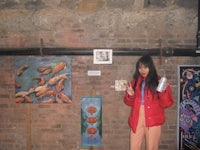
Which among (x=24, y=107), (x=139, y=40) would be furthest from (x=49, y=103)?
(x=139, y=40)

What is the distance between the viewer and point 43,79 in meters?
4.26

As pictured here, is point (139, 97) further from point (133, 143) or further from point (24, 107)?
point (24, 107)

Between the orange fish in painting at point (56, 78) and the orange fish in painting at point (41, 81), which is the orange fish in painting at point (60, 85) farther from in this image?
the orange fish in painting at point (41, 81)

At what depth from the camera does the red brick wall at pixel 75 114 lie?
424cm

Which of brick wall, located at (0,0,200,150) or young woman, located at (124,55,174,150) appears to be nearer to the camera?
young woman, located at (124,55,174,150)

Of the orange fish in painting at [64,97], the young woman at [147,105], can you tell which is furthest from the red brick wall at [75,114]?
the young woman at [147,105]

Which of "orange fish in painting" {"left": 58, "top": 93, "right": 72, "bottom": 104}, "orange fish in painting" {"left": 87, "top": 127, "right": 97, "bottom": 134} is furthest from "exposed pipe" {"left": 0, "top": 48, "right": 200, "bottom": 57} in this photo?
"orange fish in painting" {"left": 87, "top": 127, "right": 97, "bottom": 134}

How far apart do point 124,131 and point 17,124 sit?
1966 millimetres

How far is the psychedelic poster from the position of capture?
421 cm

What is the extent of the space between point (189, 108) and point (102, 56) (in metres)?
1.81

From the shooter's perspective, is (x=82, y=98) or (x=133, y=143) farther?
(x=82, y=98)

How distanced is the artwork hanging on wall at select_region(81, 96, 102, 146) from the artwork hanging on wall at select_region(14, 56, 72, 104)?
0.32 meters

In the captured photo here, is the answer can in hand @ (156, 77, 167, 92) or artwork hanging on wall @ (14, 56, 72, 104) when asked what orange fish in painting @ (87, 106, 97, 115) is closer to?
artwork hanging on wall @ (14, 56, 72, 104)

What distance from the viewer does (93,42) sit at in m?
4.23
